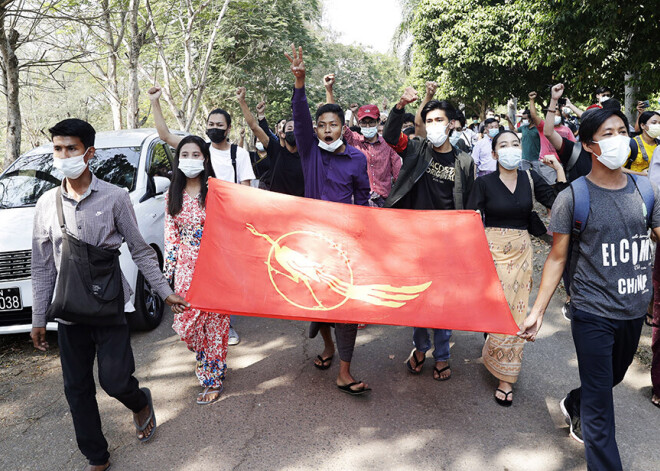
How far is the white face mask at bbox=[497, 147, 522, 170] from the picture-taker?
12.7 ft

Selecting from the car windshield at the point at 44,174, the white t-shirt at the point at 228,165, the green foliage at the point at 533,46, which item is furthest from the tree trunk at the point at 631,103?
the car windshield at the point at 44,174

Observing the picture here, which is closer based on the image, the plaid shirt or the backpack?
the backpack

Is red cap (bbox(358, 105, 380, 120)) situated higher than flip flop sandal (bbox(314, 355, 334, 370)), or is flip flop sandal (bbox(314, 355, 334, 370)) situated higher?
red cap (bbox(358, 105, 380, 120))

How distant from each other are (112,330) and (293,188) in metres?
3.09

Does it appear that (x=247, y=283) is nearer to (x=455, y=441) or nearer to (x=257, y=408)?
(x=257, y=408)

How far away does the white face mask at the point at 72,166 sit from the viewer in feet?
9.16

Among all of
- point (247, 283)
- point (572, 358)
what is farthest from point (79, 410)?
point (572, 358)

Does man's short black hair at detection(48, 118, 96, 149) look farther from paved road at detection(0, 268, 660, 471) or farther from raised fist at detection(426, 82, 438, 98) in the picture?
raised fist at detection(426, 82, 438, 98)

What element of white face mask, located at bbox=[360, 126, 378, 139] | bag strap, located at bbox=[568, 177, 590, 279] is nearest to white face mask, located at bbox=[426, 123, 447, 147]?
bag strap, located at bbox=[568, 177, 590, 279]

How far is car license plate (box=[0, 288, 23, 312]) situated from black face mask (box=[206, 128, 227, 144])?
2.24 m

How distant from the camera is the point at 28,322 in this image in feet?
14.8

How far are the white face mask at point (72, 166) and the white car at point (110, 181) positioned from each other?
78.3 inches

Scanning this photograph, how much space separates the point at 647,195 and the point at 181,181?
316cm

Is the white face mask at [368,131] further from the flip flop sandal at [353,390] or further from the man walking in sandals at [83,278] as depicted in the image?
the man walking in sandals at [83,278]
